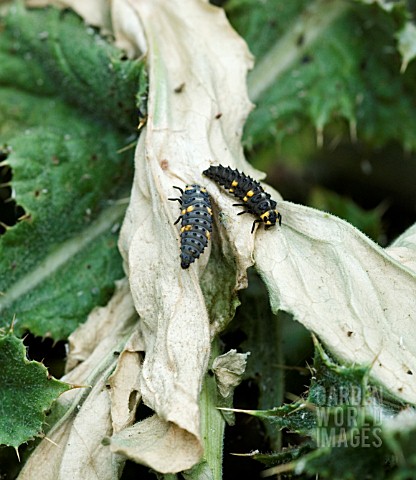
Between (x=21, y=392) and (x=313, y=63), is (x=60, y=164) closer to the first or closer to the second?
(x=21, y=392)

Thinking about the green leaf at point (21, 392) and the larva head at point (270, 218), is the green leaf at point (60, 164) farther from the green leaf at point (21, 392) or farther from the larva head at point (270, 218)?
the larva head at point (270, 218)

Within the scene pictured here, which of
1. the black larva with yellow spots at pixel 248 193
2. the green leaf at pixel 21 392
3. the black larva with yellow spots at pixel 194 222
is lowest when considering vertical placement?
the green leaf at pixel 21 392

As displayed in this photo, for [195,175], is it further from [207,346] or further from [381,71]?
[381,71]

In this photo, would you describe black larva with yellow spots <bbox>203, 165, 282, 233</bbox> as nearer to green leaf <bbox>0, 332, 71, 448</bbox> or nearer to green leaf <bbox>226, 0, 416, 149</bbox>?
green leaf <bbox>0, 332, 71, 448</bbox>

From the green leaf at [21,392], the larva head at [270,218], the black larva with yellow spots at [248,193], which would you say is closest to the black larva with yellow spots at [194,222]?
the black larva with yellow spots at [248,193]

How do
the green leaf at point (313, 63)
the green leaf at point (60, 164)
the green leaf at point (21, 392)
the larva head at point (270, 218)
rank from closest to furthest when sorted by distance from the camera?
the green leaf at point (21, 392), the larva head at point (270, 218), the green leaf at point (60, 164), the green leaf at point (313, 63)

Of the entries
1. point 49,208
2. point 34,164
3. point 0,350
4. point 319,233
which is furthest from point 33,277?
point 319,233

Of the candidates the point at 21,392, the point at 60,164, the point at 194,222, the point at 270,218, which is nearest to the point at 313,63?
the point at 60,164
